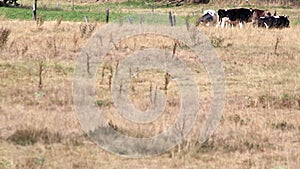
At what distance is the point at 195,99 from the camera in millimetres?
11797

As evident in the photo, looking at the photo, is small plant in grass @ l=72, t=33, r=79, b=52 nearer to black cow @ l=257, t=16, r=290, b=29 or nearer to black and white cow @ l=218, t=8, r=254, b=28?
black cow @ l=257, t=16, r=290, b=29

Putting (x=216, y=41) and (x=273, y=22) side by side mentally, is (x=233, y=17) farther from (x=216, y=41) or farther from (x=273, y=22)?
(x=216, y=41)

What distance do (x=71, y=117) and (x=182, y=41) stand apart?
28.8 ft

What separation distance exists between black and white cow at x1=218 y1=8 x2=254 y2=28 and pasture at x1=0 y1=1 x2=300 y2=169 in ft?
38.6

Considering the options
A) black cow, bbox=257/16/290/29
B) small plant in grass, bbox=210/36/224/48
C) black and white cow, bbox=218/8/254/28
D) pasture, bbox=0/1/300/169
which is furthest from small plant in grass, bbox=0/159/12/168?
black and white cow, bbox=218/8/254/28

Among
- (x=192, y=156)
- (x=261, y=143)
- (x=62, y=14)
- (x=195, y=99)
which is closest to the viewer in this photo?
(x=192, y=156)

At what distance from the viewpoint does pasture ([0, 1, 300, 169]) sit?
8055mm

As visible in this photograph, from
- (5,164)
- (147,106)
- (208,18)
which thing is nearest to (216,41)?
(147,106)

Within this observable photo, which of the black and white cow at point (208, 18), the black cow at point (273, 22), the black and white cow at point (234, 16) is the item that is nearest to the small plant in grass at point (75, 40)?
the black cow at point (273, 22)

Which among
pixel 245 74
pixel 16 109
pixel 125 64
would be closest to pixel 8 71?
pixel 125 64

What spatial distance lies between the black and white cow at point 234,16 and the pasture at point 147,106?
1175 centimetres

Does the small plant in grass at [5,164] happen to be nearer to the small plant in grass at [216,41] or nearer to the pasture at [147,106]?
the pasture at [147,106]

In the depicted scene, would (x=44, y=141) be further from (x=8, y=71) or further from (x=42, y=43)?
(x=42, y=43)

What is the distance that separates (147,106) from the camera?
10.9 m
